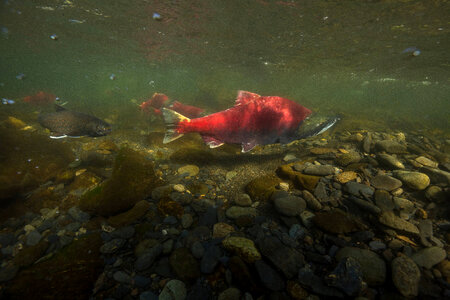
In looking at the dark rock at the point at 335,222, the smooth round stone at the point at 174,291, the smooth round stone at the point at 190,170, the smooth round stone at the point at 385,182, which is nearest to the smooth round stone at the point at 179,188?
the smooth round stone at the point at 190,170

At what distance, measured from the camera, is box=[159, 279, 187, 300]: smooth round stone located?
6.54 ft

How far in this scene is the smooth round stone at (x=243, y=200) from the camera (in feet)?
10.6

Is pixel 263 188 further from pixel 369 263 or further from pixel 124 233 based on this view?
pixel 124 233

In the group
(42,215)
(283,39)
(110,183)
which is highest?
(283,39)

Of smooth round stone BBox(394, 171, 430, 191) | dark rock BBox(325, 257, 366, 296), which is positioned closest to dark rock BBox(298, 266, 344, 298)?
dark rock BBox(325, 257, 366, 296)

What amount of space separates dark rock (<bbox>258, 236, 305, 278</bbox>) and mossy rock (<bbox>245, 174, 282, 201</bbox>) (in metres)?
0.94

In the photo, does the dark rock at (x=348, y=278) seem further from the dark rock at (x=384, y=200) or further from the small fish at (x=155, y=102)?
the small fish at (x=155, y=102)

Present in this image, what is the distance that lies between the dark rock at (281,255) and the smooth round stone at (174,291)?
103cm

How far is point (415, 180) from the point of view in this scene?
10.8 feet

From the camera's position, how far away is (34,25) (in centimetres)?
1877

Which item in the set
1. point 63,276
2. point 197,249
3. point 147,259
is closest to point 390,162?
point 197,249

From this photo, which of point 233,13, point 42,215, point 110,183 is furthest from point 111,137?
point 233,13

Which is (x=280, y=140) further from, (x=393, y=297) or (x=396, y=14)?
(x=396, y=14)

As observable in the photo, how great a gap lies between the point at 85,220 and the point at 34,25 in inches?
1081
